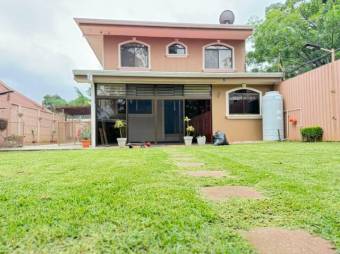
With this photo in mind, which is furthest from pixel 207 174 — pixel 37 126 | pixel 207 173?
pixel 37 126

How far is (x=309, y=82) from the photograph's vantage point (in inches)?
398

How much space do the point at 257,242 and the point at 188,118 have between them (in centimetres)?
1019

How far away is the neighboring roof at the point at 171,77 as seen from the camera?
1034 centimetres

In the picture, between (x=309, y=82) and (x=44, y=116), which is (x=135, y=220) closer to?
(x=309, y=82)

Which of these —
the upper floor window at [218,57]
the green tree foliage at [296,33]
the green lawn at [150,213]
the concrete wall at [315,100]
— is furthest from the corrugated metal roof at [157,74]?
the green lawn at [150,213]

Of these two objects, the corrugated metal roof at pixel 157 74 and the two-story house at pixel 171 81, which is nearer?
the corrugated metal roof at pixel 157 74

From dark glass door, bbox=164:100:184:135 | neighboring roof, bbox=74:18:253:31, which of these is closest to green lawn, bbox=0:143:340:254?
dark glass door, bbox=164:100:184:135

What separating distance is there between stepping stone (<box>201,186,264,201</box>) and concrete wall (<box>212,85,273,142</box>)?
9066 mm

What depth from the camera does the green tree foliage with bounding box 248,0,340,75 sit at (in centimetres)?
1658

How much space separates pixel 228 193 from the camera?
2.49 meters

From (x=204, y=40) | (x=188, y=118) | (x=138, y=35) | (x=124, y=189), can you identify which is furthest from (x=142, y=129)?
(x=124, y=189)

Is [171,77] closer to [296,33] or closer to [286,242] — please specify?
[286,242]

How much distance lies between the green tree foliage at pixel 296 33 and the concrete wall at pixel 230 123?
572cm

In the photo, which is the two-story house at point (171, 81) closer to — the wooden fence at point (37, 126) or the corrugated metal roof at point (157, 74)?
the corrugated metal roof at point (157, 74)
